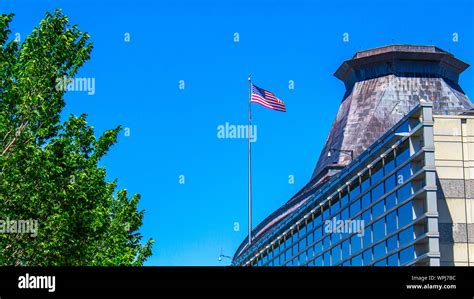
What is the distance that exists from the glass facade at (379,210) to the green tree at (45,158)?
2147 centimetres

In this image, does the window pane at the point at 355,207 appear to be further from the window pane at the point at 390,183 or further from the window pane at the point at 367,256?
the window pane at the point at 390,183

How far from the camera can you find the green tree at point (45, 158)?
115 feet

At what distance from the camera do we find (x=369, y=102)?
175625 mm

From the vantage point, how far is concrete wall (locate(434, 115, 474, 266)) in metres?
51.1

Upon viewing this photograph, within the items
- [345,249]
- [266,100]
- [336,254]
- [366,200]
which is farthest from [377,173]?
[266,100]

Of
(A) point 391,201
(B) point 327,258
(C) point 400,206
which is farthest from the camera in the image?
(B) point 327,258

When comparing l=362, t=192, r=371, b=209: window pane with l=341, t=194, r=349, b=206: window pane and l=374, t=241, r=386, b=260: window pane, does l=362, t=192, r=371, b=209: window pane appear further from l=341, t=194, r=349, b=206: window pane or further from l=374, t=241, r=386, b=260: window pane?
l=341, t=194, r=349, b=206: window pane

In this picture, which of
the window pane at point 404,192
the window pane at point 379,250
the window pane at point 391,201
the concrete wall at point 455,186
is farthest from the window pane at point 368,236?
the concrete wall at point 455,186

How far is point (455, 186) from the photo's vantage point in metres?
52.3

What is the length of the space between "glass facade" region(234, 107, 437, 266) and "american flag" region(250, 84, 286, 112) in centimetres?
1016

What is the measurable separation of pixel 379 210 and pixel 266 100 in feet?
84.3

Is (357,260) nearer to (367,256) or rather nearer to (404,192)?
(367,256)

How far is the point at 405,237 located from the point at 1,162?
27839 millimetres
